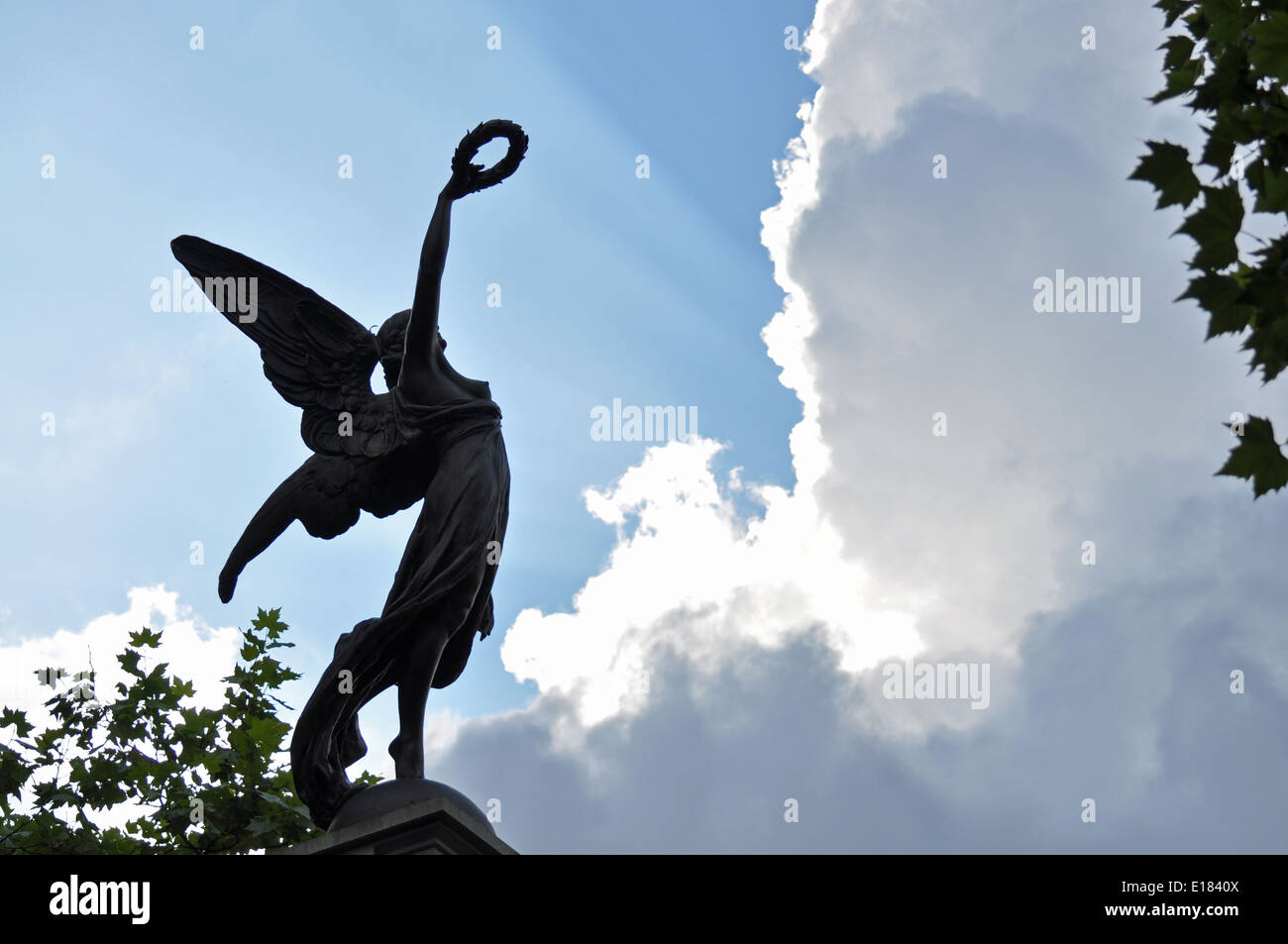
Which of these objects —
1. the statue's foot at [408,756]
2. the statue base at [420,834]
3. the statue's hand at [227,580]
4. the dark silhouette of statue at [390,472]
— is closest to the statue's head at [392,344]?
the dark silhouette of statue at [390,472]

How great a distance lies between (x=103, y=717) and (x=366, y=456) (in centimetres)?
807

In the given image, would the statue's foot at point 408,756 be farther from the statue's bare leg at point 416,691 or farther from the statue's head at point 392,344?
the statue's head at point 392,344

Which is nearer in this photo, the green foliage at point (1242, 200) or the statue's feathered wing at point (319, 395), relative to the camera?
the green foliage at point (1242, 200)

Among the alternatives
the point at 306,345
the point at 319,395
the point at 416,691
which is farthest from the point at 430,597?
the point at 306,345

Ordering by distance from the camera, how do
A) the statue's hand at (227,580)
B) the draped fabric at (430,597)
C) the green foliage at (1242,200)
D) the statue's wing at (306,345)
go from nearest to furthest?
the green foliage at (1242,200)
the draped fabric at (430,597)
the statue's hand at (227,580)
the statue's wing at (306,345)

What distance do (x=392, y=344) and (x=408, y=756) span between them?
2470 millimetres

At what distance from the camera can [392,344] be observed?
800 cm

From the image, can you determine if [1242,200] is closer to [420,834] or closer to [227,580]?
[420,834]

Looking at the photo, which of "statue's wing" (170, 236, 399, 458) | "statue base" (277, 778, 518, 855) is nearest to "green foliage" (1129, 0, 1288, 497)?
"statue base" (277, 778, 518, 855)

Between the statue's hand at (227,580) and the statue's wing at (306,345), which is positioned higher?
the statue's wing at (306,345)

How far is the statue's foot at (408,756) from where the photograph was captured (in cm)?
682
